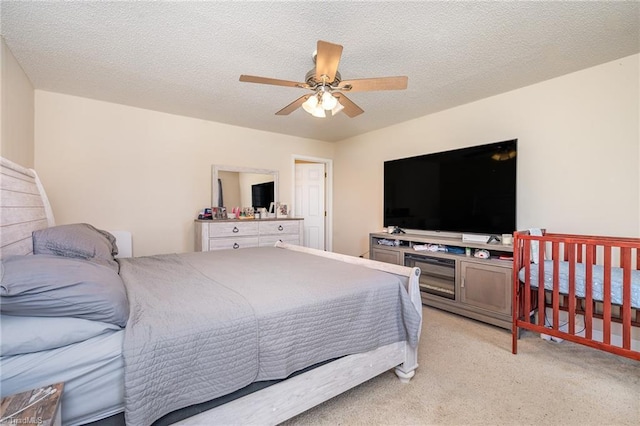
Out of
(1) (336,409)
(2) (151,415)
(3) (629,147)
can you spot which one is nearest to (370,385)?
(1) (336,409)

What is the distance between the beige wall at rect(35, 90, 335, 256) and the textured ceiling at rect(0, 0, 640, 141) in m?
0.33

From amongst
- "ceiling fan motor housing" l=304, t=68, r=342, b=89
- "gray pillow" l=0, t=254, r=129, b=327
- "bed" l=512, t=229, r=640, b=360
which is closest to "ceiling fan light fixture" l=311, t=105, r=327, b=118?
"ceiling fan motor housing" l=304, t=68, r=342, b=89

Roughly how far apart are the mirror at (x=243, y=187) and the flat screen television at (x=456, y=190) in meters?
1.85

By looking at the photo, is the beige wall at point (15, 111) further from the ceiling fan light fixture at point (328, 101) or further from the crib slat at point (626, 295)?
the crib slat at point (626, 295)

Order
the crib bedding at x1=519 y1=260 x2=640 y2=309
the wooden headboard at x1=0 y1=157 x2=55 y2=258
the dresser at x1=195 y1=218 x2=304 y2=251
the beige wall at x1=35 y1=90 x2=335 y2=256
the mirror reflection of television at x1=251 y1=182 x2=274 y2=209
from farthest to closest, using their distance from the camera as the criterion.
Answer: the mirror reflection of television at x1=251 y1=182 x2=274 y2=209 → the dresser at x1=195 y1=218 x2=304 y2=251 → the beige wall at x1=35 y1=90 x2=335 y2=256 → the crib bedding at x1=519 y1=260 x2=640 y2=309 → the wooden headboard at x1=0 y1=157 x2=55 y2=258

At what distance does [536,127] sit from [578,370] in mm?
2196

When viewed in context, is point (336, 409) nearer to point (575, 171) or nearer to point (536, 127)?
point (575, 171)

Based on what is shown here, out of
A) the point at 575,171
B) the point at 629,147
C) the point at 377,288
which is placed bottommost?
the point at 377,288

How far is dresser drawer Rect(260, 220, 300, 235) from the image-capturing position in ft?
13.3

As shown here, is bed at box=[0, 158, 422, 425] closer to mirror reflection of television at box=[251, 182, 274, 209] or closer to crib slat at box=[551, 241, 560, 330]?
crib slat at box=[551, 241, 560, 330]

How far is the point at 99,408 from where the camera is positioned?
97cm

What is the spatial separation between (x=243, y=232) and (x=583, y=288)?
3473mm

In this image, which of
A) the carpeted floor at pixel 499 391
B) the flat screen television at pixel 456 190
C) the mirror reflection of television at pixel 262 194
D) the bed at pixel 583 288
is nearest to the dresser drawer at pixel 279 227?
the mirror reflection of television at pixel 262 194

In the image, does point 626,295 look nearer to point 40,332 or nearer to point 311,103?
point 311,103
